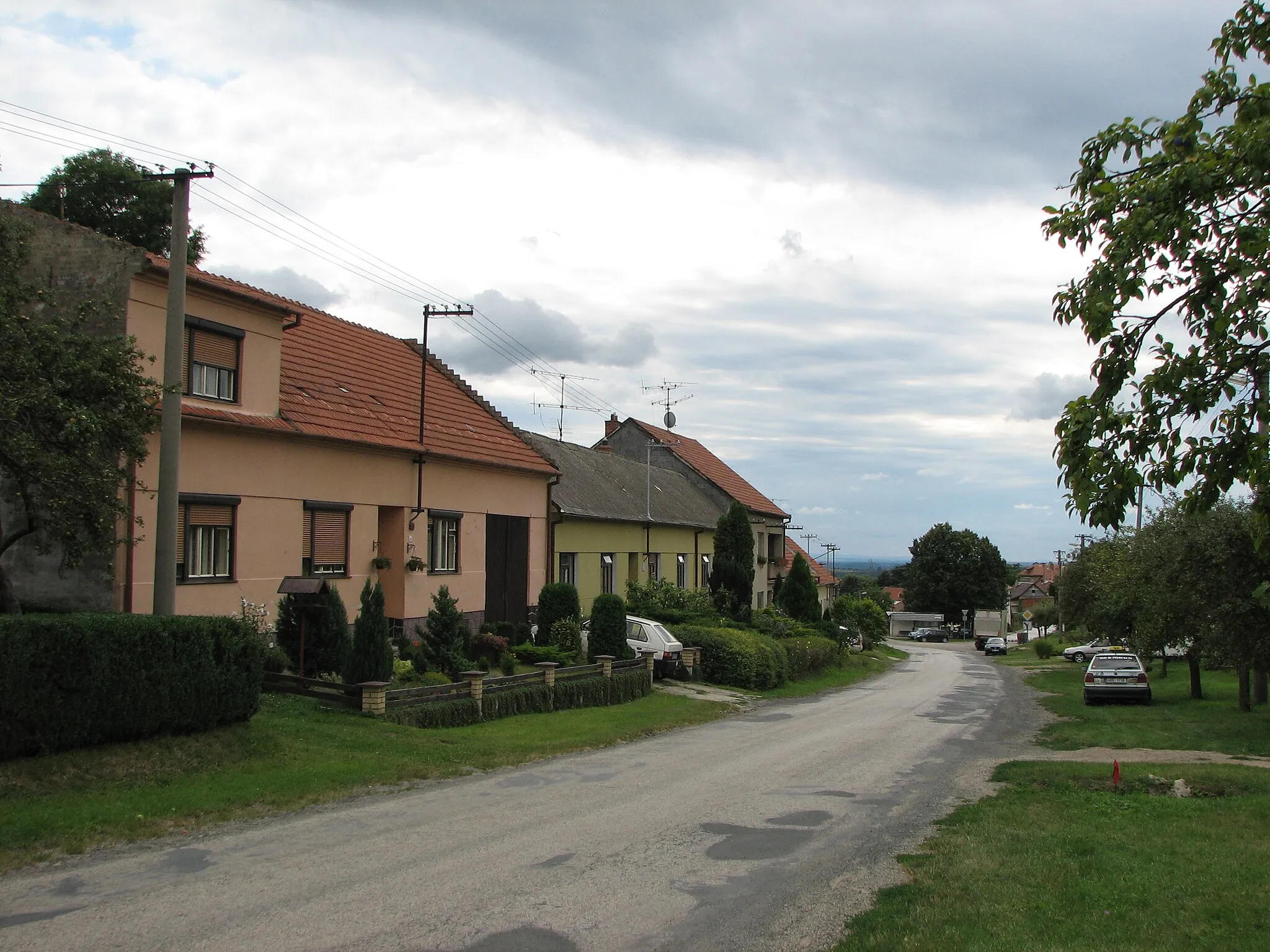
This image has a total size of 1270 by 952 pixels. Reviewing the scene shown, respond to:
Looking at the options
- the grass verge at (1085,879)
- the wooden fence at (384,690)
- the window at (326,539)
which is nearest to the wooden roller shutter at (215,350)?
the window at (326,539)

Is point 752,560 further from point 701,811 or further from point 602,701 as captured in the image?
point 701,811

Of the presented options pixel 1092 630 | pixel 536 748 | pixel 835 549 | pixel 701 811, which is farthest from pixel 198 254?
pixel 835 549

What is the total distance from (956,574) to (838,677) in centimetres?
7684

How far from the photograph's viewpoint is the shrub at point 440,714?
16594 mm

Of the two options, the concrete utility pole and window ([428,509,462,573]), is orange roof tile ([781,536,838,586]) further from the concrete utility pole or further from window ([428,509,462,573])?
the concrete utility pole

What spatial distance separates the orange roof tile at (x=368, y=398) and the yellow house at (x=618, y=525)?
2.61 m

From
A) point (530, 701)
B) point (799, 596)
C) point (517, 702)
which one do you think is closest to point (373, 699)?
point (517, 702)

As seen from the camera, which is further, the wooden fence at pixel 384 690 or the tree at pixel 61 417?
the wooden fence at pixel 384 690

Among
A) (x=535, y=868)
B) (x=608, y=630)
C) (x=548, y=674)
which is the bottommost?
(x=535, y=868)

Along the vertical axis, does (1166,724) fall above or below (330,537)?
below

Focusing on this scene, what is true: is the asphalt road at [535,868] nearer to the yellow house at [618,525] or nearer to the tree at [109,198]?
the yellow house at [618,525]

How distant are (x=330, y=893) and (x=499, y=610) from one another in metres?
20.3

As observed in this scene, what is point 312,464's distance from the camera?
68.6 ft

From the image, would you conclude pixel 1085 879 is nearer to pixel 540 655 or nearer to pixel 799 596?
pixel 540 655
